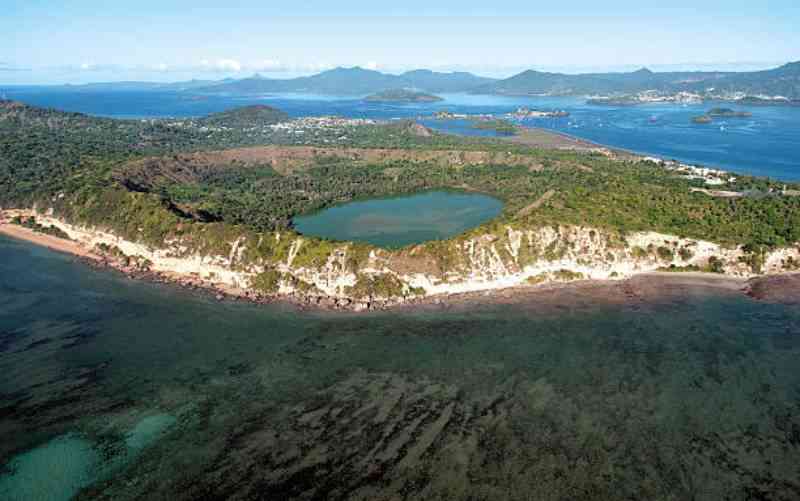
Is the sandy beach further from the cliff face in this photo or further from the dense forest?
the cliff face

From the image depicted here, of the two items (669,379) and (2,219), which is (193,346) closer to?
(669,379)

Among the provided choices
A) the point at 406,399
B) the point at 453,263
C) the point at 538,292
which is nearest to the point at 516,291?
the point at 538,292

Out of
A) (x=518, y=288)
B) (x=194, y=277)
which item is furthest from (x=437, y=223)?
(x=194, y=277)

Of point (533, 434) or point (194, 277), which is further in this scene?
point (194, 277)

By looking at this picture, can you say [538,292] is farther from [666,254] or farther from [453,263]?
[666,254]

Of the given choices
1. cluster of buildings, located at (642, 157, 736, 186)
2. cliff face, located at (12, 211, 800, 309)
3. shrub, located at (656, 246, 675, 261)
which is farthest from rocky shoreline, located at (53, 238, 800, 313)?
cluster of buildings, located at (642, 157, 736, 186)

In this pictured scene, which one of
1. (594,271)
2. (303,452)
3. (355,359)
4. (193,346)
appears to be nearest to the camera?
(303,452)
